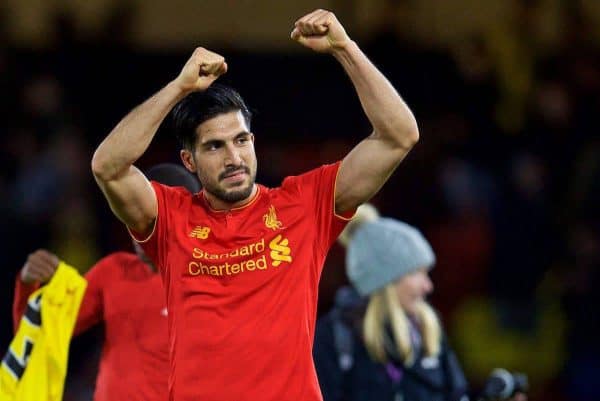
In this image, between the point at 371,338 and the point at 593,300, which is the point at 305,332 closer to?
the point at 371,338

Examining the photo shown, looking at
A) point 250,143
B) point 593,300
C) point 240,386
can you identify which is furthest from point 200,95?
point 593,300

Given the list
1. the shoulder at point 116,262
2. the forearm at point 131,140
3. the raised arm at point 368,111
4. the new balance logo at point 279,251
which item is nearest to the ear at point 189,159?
the forearm at point 131,140

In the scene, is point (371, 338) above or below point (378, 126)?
below

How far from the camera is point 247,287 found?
4.94 m

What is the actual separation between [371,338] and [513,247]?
3648 millimetres

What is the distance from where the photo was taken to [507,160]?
1063cm

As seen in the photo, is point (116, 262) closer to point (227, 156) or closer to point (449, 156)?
point (227, 156)

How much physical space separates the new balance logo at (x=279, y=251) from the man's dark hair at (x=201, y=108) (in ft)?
1.29

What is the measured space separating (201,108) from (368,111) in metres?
0.54

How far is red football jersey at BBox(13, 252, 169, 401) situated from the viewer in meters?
5.88

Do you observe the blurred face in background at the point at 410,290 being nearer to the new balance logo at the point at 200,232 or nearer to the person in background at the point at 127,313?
the person in background at the point at 127,313

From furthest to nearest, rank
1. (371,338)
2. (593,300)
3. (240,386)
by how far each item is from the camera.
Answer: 1. (593,300)
2. (371,338)
3. (240,386)

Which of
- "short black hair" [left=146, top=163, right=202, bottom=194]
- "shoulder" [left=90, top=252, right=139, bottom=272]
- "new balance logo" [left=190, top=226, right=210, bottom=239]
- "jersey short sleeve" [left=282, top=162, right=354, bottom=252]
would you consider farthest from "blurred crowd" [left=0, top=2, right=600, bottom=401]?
"jersey short sleeve" [left=282, top=162, right=354, bottom=252]

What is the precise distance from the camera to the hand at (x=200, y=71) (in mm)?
4867
